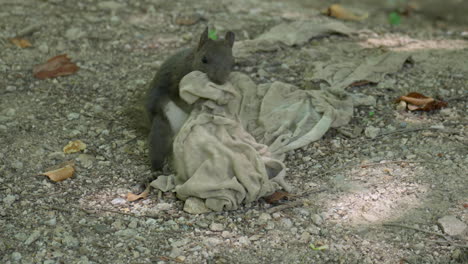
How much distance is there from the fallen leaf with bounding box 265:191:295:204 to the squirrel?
0.80m

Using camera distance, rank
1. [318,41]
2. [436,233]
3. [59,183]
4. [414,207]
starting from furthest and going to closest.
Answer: [318,41] → [59,183] → [414,207] → [436,233]

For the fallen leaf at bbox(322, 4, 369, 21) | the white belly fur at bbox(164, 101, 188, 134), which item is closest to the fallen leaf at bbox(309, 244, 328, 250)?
the white belly fur at bbox(164, 101, 188, 134)

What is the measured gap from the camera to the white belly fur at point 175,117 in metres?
4.37

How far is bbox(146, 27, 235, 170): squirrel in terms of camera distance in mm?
4223

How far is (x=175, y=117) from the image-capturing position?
439 centimetres

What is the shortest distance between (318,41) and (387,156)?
87.3 inches

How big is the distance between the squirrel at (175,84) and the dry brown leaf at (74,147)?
555 millimetres

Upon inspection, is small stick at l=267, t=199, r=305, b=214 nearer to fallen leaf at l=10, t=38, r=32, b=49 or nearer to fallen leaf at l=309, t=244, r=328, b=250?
fallen leaf at l=309, t=244, r=328, b=250

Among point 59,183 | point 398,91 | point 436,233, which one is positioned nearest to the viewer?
point 436,233

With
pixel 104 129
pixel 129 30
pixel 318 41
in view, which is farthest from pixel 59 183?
pixel 318 41

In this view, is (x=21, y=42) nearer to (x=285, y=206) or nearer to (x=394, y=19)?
(x=285, y=206)

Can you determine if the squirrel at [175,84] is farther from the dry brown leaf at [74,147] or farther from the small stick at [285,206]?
the small stick at [285,206]

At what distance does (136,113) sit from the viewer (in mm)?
4832

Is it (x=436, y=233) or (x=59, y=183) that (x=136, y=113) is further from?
(x=436, y=233)
